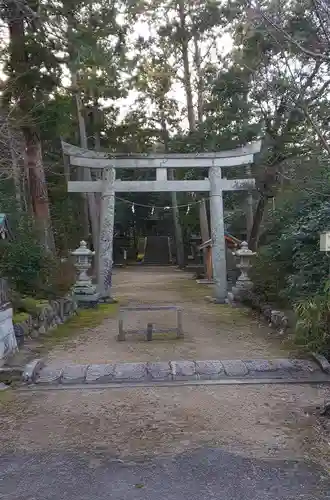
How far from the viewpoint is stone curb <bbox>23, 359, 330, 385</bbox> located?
4.93m

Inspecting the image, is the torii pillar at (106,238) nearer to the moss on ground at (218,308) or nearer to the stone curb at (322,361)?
A: the moss on ground at (218,308)

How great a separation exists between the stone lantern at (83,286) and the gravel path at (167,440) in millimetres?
6462

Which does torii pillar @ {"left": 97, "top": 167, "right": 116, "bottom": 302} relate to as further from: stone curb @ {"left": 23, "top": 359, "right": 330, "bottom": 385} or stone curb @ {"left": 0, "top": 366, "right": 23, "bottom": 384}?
stone curb @ {"left": 0, "top": 366, "right": 23, "bottom": 384}

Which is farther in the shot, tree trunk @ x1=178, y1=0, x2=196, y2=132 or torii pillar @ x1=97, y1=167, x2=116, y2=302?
tree trunk @ x1=178, y1=0, x2=196, y2=132

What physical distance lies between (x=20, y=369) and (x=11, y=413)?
103 centimetres

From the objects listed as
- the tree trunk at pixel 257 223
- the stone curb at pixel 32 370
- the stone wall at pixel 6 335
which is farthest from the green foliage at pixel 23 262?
the tree trunk at pixel 257 223

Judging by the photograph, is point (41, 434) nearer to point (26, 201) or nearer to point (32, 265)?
point (32, 265)

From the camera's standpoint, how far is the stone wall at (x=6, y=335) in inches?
214

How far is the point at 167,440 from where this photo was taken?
344cm

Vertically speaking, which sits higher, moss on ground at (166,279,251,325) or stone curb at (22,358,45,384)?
stone curb at (22,358,45,384)

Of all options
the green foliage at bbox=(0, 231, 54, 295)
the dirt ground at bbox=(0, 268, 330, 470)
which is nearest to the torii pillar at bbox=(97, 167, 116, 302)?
the green foliage at bbox=(0, 231, 54, 295)

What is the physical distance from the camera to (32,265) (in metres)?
7.91

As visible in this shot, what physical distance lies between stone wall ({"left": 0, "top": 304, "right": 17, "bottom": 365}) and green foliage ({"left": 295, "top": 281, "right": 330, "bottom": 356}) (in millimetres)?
3544

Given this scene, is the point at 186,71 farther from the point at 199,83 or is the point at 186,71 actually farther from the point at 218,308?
the point at 218,308
